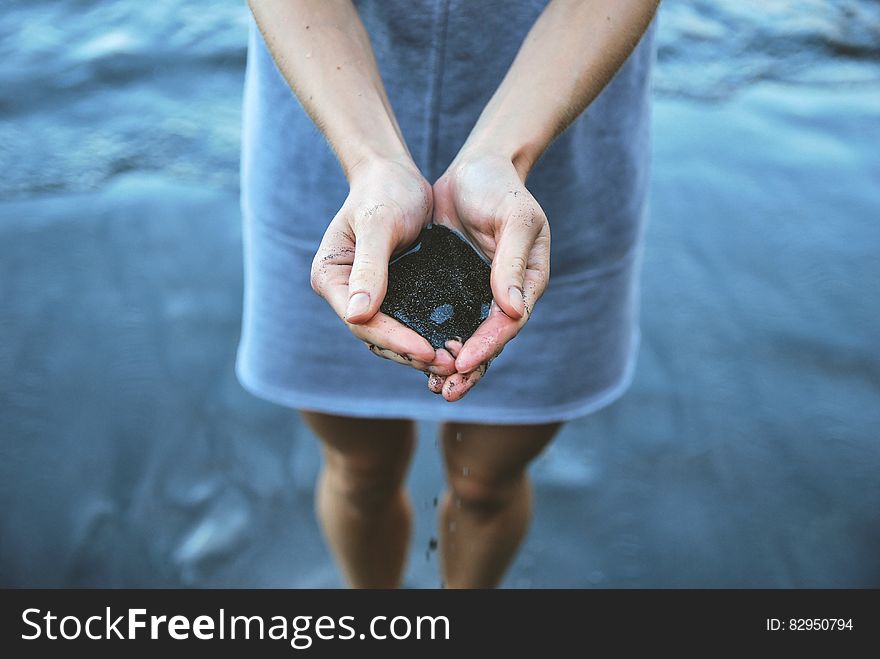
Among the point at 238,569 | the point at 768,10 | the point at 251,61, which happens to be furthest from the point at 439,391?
the point at 768,10

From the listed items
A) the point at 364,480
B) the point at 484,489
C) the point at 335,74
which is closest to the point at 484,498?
the point at 484,489

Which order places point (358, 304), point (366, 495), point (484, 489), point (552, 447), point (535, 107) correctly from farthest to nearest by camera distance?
point (552, 447)
point (366, 495)
point (484, 489)
point (535, 107)
point (358, 304)

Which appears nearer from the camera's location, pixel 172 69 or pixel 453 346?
pixel 453 346

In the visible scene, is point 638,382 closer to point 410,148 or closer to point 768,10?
point 410,148

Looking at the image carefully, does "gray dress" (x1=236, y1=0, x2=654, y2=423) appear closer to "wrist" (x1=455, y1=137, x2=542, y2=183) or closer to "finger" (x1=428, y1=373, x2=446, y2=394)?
"wrist" (x1=455, y1=137, x2=542, y2=183)

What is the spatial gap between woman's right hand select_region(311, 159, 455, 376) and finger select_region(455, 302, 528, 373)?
28 millimetres

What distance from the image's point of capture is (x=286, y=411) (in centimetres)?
316

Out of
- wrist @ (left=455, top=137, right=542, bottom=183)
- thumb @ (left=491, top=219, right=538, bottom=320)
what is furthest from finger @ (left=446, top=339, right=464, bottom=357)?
wrist @ (left=455, top=137, right=542, bottom=183)

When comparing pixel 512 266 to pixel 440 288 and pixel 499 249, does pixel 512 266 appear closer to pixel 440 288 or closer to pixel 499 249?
pixel 499 249

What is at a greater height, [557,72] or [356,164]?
[557,72]

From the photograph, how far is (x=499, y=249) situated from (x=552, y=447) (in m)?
1.91

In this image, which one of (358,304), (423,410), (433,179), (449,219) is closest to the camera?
(358,304)

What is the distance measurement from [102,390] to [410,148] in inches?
74.5
